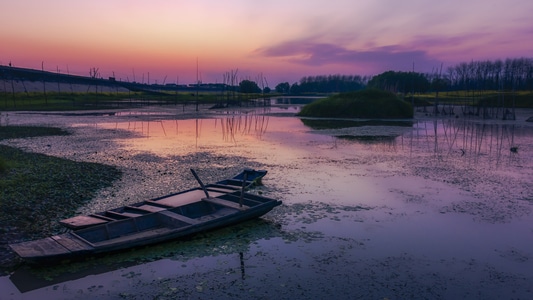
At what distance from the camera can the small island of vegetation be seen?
142 ft

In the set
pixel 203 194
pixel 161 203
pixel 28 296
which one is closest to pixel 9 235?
pixel 28 296

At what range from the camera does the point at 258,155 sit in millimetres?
18453

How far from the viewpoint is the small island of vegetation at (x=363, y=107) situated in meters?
43.3

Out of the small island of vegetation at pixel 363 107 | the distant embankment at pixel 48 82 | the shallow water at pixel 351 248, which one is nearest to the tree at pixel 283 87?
the distant embankment at pixel 48 82

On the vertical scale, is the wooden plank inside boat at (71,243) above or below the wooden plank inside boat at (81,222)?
below

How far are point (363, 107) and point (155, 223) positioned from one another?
38.3 metres

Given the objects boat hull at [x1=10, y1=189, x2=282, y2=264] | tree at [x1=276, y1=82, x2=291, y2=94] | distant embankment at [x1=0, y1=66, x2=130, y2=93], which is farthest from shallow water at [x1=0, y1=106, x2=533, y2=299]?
tree at [x1=276, y1=82, x2=291, y2=94]

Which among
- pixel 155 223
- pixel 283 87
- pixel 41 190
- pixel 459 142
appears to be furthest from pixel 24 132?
pixel 283 87

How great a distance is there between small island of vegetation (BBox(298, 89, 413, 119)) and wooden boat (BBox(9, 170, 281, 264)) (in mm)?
35313

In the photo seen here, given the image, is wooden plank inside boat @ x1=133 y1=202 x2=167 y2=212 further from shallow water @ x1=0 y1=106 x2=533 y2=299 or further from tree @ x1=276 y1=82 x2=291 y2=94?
tree @ x1=276 y1=82 x2=291 y2=94

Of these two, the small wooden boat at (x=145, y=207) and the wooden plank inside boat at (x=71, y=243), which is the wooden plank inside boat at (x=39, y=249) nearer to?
the wooden plank inside boat at (x=71, y=243)

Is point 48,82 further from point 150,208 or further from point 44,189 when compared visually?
point 150,208

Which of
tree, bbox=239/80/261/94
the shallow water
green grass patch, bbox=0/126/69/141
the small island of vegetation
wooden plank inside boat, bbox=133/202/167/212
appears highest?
tree, bbox=239/80/261/94

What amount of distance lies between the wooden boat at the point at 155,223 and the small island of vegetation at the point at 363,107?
3531cm
